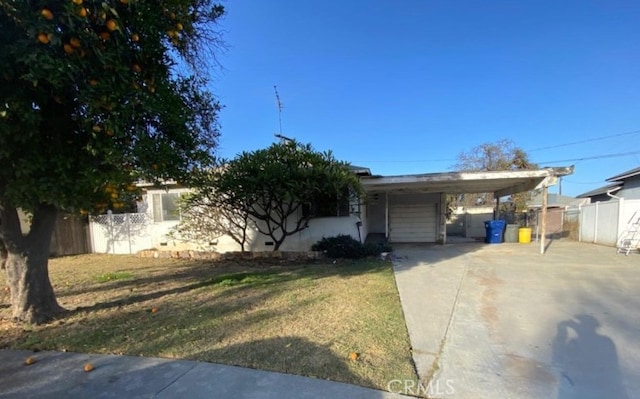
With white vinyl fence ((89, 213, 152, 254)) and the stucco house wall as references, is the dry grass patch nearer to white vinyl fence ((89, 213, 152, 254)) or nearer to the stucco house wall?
the stucco house wall

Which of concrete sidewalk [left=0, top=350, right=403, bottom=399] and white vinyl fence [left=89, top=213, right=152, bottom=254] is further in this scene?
white vinyl fence [left=89, top=213, right=152, bottom=254]

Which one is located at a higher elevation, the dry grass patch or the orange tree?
the orange tree

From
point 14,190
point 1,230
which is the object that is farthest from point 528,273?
point 1,230

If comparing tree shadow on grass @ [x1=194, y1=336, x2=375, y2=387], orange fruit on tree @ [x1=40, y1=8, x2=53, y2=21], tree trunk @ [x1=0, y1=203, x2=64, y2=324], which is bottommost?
tree shadow on grass @ [x1=194, y1=336, x2=375, y2=387]

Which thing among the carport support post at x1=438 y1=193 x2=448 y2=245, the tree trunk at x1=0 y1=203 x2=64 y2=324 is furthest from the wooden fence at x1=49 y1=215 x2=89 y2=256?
the carport support post at x1=438 y1=193 x2=448 y2=245

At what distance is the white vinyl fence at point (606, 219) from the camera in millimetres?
11344

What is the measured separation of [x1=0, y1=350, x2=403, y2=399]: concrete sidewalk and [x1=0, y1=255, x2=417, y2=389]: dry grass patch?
0.53 ft

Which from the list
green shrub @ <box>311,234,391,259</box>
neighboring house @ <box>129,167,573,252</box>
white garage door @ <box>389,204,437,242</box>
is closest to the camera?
green shrub @ <box>311,234,391,259</box>

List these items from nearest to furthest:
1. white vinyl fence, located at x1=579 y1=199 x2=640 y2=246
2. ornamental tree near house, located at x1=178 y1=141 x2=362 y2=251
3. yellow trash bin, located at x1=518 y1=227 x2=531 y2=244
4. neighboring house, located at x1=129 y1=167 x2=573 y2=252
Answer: ornamental tree near house, located at x1=178 y1=141 x2=362 y2=251, neighboring house, located at x1=129 y1=167 x2=573 y2=252, white vinyl fence, located at x1=579 y1=199 x2=640 y2=246, yellow trash bin, located at x1=518 y1=227 x2=531 y2=244

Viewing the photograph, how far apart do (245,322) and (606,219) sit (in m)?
14.5

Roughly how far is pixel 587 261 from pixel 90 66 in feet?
37.6

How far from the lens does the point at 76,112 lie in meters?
3.80

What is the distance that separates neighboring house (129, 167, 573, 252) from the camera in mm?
10250

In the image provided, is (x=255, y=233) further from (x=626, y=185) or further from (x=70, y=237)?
(x=626, y=185)
